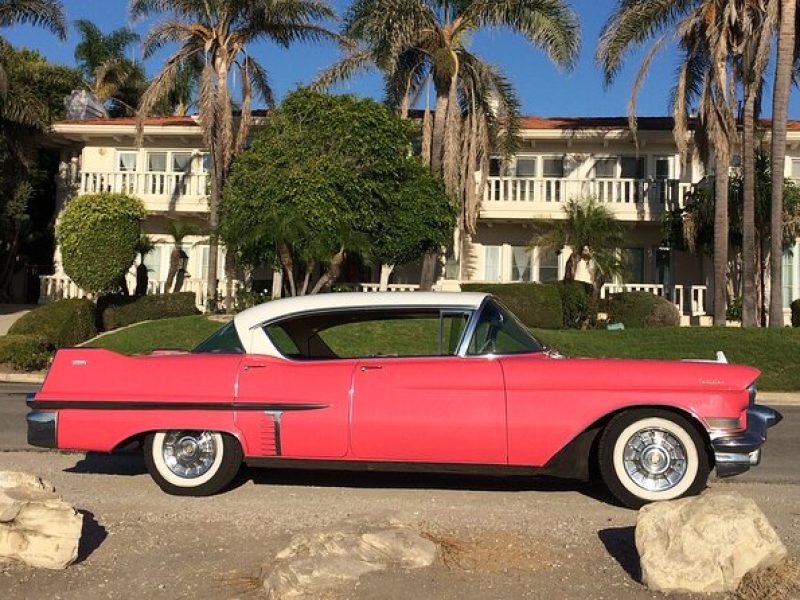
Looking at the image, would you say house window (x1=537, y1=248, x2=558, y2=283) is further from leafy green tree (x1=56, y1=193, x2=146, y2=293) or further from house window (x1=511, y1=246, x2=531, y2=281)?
leafy green tree (x1=56, y1=193, x2=146, y2=293)

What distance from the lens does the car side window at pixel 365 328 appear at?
A: 20.1ft

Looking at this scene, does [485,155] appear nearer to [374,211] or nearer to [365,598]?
[374,211]

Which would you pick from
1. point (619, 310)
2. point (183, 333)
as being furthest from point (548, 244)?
point (183, 333)

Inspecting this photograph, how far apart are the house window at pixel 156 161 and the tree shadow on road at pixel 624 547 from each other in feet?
84.7

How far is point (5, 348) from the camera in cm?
1756

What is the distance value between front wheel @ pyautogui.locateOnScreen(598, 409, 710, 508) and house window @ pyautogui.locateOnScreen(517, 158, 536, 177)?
22.4m

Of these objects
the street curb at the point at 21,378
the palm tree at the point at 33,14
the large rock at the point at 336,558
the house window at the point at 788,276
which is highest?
the palm tree at the point at 33,14

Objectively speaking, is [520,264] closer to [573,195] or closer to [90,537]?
[573,195]

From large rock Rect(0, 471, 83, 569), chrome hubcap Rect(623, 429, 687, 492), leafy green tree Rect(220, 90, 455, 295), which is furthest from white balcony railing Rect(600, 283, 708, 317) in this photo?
large rock Rect(0, 471, 83, 569)

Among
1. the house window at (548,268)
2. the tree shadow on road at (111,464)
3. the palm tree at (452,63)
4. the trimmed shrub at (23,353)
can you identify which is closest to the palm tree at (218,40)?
the palm tree at (452,63)

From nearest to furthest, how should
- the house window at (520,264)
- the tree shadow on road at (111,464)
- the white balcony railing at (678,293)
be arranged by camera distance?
the tree shadow on road at (111,464), the white balcony railing at (678,293), the house window at (520,264)

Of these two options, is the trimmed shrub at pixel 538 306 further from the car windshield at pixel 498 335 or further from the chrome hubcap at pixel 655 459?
the chrome hubcap at pixel 655 459

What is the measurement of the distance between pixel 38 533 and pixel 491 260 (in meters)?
24.1

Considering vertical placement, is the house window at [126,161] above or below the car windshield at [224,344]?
above
